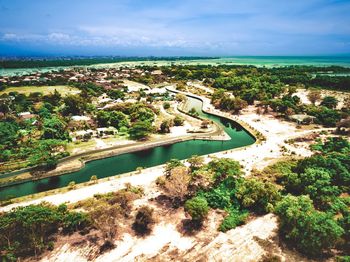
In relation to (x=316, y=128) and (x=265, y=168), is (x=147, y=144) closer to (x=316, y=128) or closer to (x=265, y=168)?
(x=265, y=168)

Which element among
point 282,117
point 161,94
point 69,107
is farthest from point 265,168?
point 161,94

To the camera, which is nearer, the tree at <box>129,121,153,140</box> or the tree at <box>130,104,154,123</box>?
the tree at <box>129,121,153,140</box>

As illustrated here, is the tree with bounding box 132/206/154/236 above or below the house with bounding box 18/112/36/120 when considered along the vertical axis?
below

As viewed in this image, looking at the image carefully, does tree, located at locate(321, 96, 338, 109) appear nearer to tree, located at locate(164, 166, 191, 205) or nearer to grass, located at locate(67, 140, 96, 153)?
tree, located at locate(164, 166, 191, 205)

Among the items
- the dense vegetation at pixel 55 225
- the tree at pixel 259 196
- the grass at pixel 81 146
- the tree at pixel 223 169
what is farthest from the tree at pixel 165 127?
the tree at pixel 259 196

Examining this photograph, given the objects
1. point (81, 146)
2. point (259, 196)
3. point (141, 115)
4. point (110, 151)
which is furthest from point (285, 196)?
point (141, 115)

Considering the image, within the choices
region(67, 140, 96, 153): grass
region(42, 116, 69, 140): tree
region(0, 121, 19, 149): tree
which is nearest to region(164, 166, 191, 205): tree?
region(67, 140, 96, 153): grass

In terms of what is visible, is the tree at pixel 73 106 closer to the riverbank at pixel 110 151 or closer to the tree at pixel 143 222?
the riverbank at pixel 110 151

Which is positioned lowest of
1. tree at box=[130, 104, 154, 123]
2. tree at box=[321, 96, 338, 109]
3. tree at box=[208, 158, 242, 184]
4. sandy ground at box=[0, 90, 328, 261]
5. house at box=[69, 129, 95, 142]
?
sandy ground at box=[0, 90, 328, 261]

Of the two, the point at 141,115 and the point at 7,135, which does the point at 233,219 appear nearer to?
the point at 141,115
